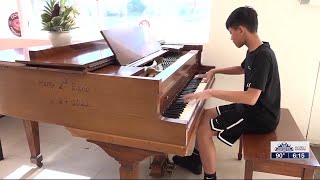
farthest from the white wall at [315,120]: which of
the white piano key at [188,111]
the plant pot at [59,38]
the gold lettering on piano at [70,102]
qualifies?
the plant pot at [59,38]

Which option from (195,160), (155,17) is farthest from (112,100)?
(155,17)

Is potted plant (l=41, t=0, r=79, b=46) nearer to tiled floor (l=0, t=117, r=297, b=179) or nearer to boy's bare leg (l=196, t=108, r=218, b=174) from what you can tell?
tiled floor (l=0, t=117, r=297, b=179)

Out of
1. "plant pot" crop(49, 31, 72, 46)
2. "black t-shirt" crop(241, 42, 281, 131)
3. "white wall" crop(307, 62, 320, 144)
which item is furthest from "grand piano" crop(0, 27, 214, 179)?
"white wall" crop(307, 62, 320, 144)

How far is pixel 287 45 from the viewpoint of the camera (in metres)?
2.05

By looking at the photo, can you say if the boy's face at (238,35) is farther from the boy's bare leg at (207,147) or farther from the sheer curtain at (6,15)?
the sheer curtain at (6,15)

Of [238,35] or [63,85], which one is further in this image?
[238,35]

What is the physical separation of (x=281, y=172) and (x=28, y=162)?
5.50ft

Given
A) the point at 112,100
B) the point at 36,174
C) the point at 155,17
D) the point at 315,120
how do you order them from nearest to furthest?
the point at 112,100
the point at 36,174
the point at 315,120
the point at 155,17

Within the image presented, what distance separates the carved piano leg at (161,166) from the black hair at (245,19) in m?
0.81

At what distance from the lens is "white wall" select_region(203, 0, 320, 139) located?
6.51 ft

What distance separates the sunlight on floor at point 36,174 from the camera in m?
1.36

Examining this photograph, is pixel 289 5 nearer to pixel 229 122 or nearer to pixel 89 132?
pixel 229 122

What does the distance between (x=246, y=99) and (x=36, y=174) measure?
1311mm

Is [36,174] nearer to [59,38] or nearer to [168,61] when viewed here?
[59,38]
